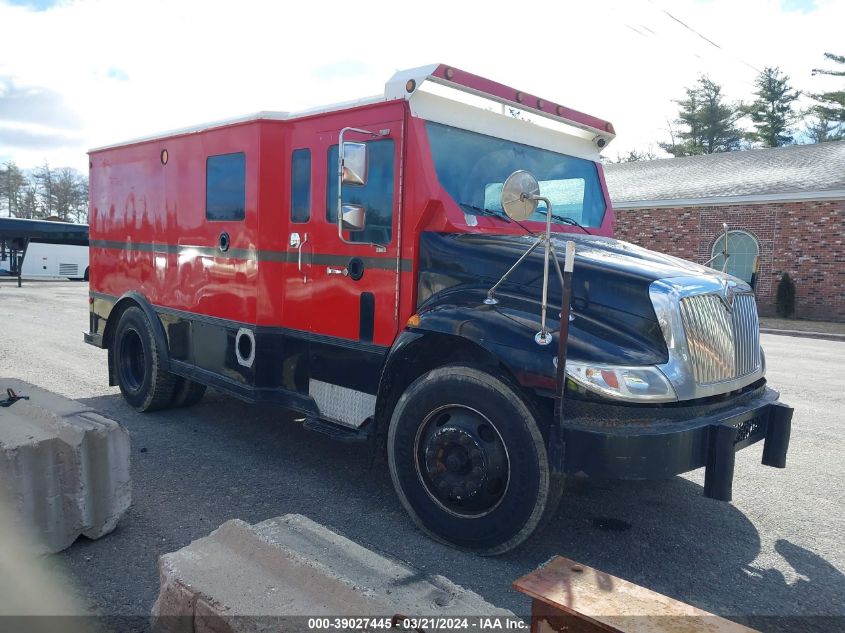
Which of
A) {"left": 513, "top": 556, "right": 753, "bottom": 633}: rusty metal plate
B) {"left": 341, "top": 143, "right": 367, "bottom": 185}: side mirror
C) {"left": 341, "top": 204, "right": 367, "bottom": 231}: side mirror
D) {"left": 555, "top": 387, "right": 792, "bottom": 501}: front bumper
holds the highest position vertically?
{"left": 341, "top": 143, "right": 367, "bottom": 185}: side mirror

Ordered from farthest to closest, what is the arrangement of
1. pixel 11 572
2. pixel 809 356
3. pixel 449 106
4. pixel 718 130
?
pixel 718 130 → pixel 809 356 → pixel 449 106 → pixel 11 572

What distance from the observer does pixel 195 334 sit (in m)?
5.74

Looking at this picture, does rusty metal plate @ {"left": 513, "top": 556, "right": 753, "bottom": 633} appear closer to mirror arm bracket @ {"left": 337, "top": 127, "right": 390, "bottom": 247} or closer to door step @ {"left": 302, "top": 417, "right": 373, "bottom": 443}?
door step @ {"left": 302, "top": 417, "right": 373, "bottom": 443}

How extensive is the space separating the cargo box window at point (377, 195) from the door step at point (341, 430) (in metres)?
1.22

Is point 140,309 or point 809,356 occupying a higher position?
point 140,309

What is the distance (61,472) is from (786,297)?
2137cm

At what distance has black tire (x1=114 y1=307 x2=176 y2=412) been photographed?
6.26 meters

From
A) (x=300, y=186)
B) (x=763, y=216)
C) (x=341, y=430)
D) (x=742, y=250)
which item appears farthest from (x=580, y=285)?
(x=742, y=250)

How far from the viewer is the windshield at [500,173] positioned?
4277 millimetres

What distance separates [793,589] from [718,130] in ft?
156

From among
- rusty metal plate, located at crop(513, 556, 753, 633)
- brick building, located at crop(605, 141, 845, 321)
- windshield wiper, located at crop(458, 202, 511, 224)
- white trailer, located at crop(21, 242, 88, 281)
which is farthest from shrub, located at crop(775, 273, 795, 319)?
white trailer, located at crop(21, 242, 88, 281)

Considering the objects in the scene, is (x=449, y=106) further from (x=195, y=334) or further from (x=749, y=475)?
(x=749, y=475)

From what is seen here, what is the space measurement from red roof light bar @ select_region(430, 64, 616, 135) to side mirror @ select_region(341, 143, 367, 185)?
0.64 meters

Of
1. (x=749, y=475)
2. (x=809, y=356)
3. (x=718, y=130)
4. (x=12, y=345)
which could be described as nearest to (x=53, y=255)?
(x=12, y=345)
